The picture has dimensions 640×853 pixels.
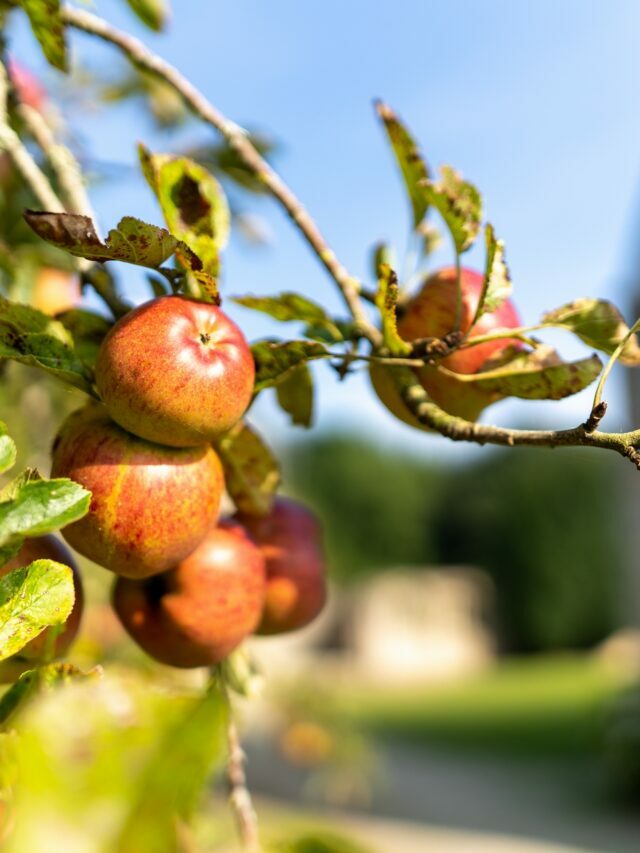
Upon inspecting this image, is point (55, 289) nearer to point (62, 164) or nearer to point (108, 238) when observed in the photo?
point (62, 164)

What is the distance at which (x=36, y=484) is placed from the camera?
548 millimetres

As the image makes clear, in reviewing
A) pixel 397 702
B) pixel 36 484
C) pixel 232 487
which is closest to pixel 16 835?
pixel 36 484

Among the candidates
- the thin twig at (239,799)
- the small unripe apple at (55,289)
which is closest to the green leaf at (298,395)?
the thin twig at (239,799)

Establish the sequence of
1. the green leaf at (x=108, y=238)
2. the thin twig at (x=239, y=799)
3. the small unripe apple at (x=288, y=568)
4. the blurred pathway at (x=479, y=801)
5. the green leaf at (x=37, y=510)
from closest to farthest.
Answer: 1. the green leaf at (x=37, y=510)
2. the green leaf at (x=108, y=238)
3. the thin twig at (x=239, y=799)
4. the small unripe apple at (x=288, y=568)
5. the blurred pathway at (x=479, y=801)

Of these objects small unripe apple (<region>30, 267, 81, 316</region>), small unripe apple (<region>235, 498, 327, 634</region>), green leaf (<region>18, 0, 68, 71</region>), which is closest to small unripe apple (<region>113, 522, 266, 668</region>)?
small unripe apple (<region>235, 498, 327, 634</region>)

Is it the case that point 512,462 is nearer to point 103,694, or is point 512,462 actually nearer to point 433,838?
point 433,838

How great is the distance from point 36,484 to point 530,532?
20054 millimetres

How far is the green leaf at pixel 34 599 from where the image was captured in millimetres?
564

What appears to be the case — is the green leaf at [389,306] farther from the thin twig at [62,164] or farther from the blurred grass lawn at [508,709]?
the blurred grass lawn at [508,709]

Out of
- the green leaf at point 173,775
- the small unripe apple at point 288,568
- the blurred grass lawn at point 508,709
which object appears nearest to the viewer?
the green leaf at point 173,775

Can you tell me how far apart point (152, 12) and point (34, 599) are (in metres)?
0.74

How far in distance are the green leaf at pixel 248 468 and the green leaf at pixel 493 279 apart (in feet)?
0.71

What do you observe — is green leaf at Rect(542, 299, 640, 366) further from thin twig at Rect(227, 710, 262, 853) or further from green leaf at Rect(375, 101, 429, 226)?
thin twig at Rect(227, 710, 262, 853)

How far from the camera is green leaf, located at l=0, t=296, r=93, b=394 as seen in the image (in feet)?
2.33
